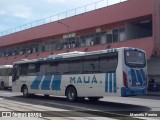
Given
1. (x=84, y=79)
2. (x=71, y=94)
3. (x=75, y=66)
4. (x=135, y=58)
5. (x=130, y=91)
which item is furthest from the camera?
(x=71, y=94)

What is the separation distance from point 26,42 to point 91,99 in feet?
125

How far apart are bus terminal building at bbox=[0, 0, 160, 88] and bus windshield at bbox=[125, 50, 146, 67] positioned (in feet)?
49.4

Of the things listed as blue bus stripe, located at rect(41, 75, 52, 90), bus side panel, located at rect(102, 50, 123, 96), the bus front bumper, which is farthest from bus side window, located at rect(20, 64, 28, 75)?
the bus front bumper

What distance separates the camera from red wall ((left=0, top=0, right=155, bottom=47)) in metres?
33.5

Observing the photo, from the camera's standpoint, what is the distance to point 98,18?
1540 inches

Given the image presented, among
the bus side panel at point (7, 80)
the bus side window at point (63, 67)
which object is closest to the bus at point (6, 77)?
the bus side panel at point (7, 80)

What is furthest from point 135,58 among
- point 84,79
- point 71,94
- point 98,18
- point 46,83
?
point 98,18

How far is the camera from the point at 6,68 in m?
36.0

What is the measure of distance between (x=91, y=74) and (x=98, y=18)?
22.1 meters

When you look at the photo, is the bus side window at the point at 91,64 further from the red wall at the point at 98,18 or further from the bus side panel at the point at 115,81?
the red wall at the point at 98,18

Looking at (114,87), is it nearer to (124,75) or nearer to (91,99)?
(124,75)

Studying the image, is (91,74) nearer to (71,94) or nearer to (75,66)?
(75,66)

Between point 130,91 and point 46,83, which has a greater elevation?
point 46,83

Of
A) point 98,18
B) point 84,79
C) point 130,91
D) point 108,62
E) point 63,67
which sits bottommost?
point 130,91
